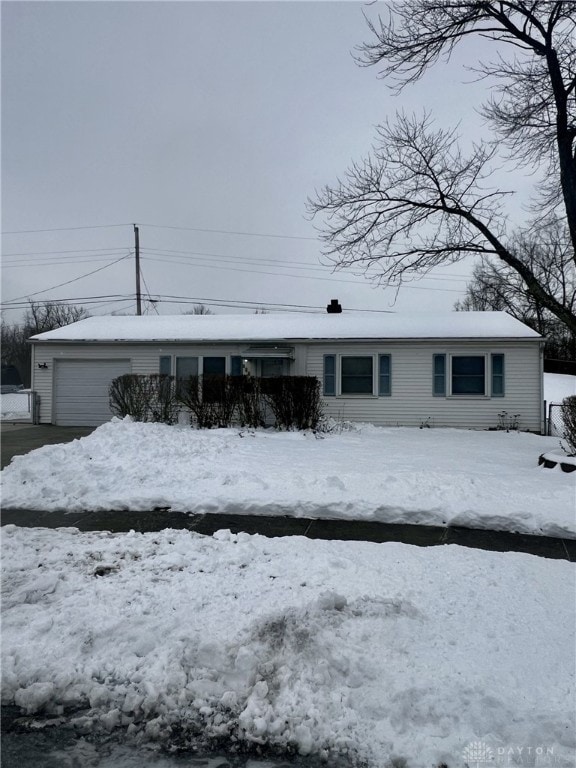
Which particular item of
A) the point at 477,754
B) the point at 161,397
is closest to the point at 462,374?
the point at 161,397

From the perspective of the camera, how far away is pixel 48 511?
616 centimetres

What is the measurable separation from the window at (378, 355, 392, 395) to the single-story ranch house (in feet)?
0.10

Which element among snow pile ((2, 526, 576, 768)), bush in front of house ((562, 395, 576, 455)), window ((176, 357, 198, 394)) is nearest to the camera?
snow pile ((2, 526, 576, 768))

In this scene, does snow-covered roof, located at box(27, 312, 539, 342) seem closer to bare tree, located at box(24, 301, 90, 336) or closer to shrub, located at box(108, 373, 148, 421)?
shrub, located at box(108, 373, 148, 421)

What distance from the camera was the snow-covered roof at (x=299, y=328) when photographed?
604 inches

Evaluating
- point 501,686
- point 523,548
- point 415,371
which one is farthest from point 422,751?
point 415,371

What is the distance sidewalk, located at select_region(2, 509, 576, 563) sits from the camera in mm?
5066

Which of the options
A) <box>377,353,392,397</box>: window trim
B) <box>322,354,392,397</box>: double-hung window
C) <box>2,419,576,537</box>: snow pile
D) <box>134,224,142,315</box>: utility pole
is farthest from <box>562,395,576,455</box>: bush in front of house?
<box>134,224,142,315</box>: utility pole

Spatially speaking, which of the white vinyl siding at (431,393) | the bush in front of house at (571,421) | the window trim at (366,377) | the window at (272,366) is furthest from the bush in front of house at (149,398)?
the bush in front of house at (571,421)

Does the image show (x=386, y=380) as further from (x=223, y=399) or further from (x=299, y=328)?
(x=223, y=399)

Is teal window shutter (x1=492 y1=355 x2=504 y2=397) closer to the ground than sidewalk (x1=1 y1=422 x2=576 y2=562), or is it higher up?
higher up

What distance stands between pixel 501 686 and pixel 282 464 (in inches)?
227

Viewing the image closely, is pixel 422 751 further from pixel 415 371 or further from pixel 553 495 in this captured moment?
pixel 415 371

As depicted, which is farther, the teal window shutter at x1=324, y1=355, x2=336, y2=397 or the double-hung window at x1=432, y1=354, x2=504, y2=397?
the teal window shutter at x1=324, y1=355, x2=336, y2=397
